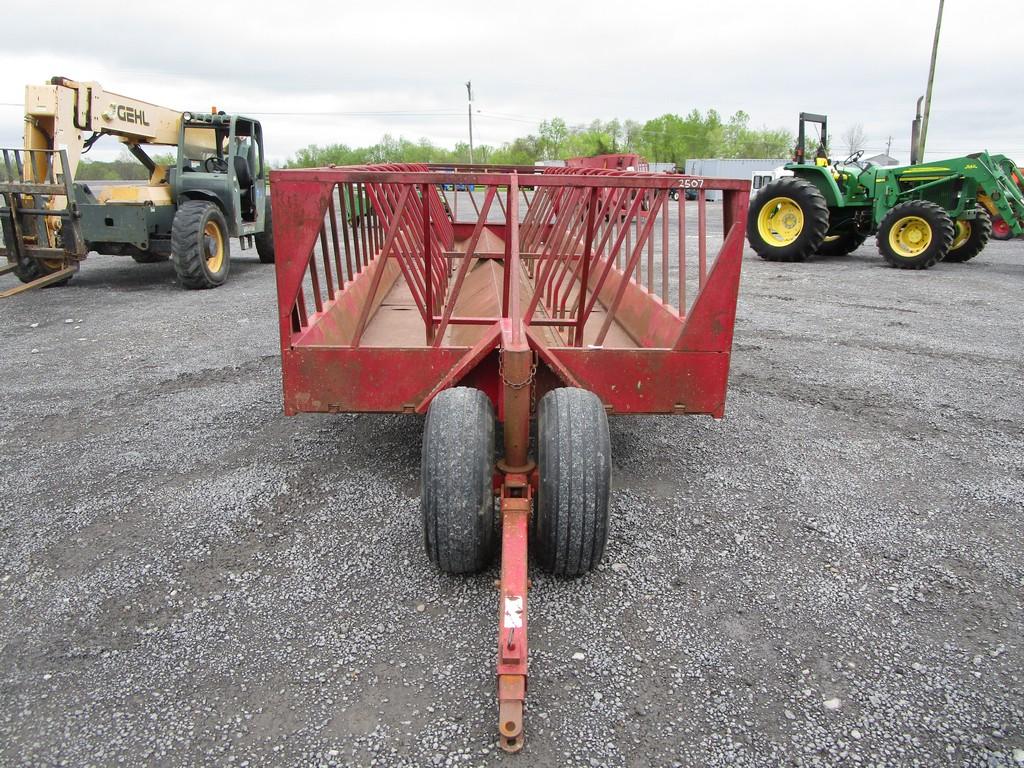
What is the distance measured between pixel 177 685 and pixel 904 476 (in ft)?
12.1

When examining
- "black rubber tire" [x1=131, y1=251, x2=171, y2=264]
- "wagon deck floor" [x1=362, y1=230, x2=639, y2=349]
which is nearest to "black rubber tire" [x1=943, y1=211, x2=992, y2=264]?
"wagon deck floor" [x1=362, y1=230, x2=639, y2=349]

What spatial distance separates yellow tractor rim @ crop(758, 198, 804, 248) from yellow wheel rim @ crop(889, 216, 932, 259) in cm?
142

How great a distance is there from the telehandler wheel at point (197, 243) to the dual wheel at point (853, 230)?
24.6 ft

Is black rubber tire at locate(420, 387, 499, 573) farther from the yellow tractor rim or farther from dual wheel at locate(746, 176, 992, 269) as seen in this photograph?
the yellow tractor rim

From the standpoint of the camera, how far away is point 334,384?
3432 millimetres

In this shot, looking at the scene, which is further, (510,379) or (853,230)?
(853,230)

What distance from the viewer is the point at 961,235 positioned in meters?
12.3

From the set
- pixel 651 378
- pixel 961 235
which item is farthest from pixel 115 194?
pixel 961 235

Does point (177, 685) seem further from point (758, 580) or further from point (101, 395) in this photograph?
point (101, 395)

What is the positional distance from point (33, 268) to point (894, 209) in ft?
40.2

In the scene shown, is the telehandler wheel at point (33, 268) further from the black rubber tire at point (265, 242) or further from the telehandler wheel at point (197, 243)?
the black rubber tire at point (265, 242)

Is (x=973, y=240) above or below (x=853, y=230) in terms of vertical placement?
below

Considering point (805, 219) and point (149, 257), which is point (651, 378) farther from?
point (805, 219)

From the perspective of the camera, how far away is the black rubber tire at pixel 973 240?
11938mm
